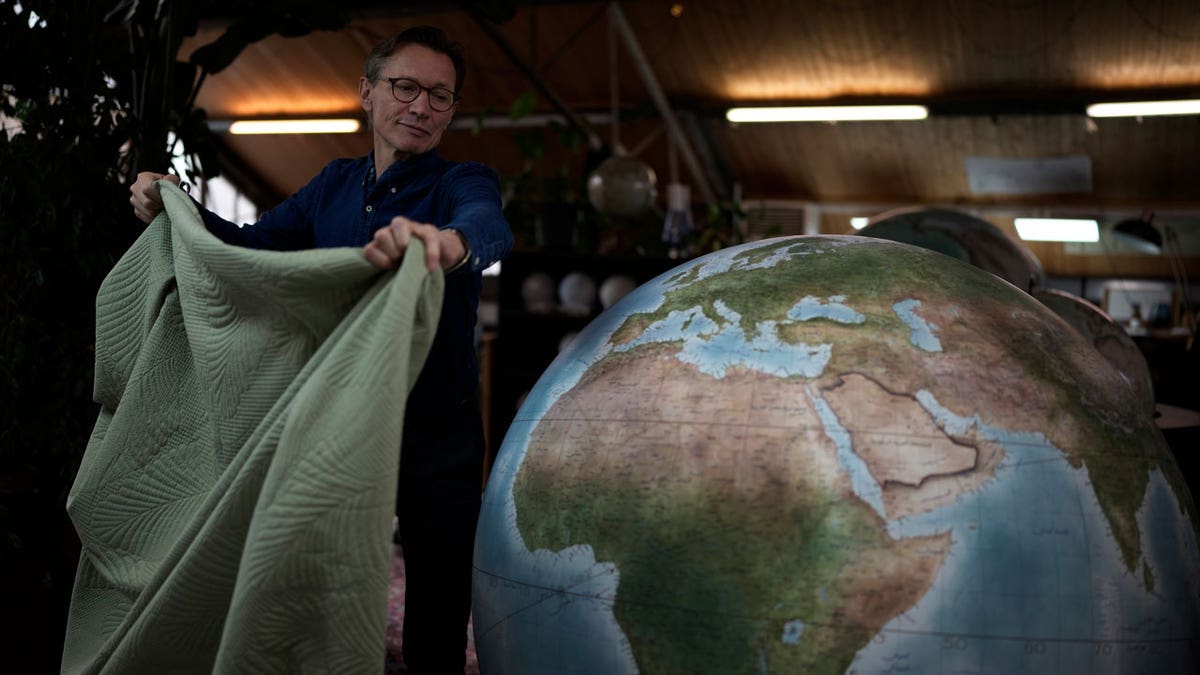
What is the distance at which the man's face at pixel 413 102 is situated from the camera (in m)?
1.89

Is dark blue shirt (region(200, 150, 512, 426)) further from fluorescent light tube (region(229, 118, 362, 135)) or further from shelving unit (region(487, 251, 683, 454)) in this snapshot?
fluorescent light tube (region(229, 118, 362, 135))

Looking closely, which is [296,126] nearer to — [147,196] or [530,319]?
[530,319]

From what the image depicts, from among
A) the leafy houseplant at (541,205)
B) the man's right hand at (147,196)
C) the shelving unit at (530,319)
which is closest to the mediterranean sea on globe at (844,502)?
the man's right hand at (147,196)

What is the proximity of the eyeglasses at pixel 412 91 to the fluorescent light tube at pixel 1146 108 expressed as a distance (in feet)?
37.4

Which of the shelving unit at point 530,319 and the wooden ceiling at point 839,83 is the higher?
the wooden ceiling at point 839,83

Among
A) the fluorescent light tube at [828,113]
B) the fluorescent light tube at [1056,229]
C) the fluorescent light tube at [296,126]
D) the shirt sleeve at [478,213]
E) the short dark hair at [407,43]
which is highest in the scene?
the fluorescent light tube at [296,126]

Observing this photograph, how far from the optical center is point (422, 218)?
75.2 inches

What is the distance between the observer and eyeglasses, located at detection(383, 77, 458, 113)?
74.0 inches

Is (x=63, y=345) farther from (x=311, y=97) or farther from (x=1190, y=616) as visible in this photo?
(x=311, y=97)

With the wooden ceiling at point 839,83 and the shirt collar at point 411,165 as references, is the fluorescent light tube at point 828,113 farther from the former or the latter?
the shirt collar at point 411,165

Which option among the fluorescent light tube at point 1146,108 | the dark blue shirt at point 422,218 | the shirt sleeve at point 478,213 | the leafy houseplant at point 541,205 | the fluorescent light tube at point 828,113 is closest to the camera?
the shirt sleeve at point 478,213

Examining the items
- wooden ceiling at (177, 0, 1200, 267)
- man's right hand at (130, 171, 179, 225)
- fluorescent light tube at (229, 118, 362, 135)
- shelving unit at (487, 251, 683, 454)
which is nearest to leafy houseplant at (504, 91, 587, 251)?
shelving unit at (487, 251, 683, 454)

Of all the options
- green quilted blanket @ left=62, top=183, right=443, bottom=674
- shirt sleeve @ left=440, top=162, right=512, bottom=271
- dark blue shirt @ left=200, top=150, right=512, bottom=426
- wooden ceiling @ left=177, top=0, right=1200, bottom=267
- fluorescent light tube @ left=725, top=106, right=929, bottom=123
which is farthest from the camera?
fluorescent light tube @ left=725, top=106, right=929, bottom=123

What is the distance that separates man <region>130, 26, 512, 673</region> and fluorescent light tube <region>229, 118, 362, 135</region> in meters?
13.3
